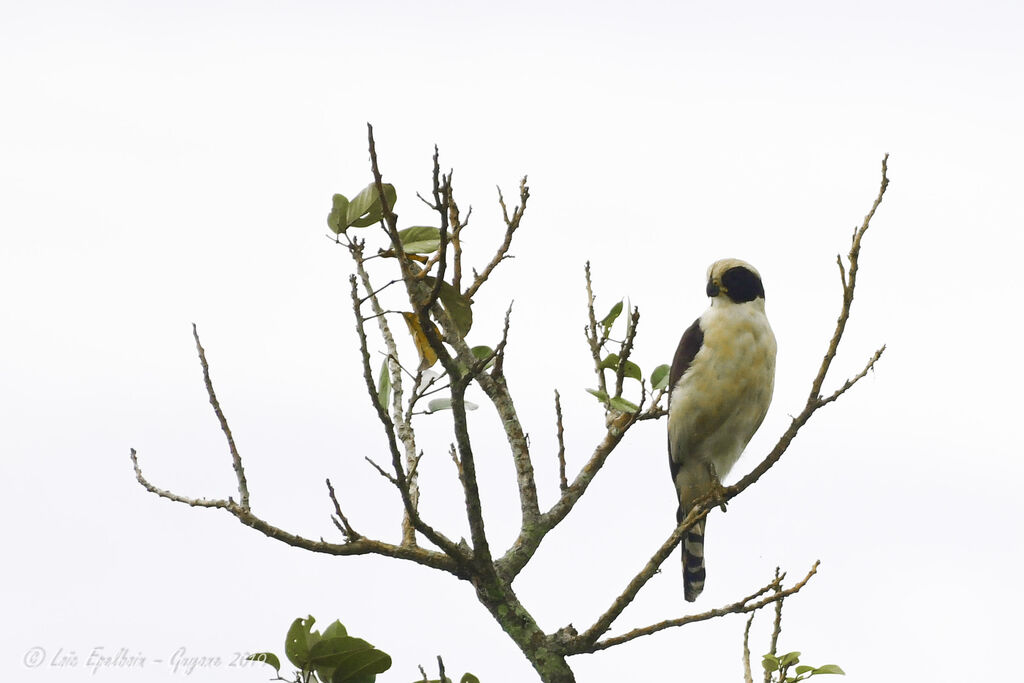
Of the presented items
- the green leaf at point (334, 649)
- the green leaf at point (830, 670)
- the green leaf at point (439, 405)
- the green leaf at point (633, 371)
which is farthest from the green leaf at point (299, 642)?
the green leaf at point (830, 670)

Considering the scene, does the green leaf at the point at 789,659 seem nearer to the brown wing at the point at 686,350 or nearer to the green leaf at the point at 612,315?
the green leaf at the point at 612,315

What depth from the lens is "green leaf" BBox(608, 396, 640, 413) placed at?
11.7 ft

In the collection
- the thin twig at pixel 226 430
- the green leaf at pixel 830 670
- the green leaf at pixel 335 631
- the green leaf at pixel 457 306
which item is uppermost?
the green leaf at pixel 457 306

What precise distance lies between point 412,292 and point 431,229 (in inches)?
17.1

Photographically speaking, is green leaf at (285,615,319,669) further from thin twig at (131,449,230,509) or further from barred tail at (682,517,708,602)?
barred tail at (682,517,708,602)

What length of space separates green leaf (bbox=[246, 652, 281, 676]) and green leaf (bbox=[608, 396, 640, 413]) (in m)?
1.37

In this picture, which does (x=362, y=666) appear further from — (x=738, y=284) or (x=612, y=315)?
(x=738, y=284)

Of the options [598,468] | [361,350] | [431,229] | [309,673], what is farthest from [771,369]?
[361,350]

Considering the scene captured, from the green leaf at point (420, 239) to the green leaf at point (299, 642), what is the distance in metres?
1.16

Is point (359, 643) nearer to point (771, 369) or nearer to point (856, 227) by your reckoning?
point (856, 227)

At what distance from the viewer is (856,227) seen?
318 centimetres

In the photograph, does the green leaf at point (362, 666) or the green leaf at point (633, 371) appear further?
the green leaf at point (633, 371)

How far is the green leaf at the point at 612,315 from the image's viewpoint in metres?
3.89

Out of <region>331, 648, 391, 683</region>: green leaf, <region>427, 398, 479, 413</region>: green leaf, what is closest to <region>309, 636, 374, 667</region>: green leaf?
<region>331, 648, 391, 683</region>: green leaf
